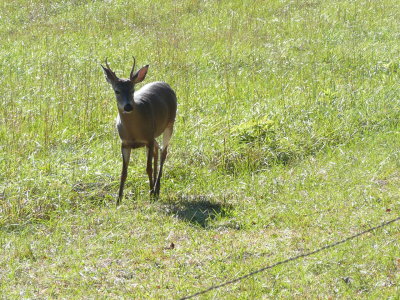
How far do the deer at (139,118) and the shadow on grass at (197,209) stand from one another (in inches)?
12.2

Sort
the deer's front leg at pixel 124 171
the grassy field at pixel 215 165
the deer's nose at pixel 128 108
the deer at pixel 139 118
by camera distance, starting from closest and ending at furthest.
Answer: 1. the grassy field at pixel 215 165
2. the deer's nose at pixel 128 108
3. the deer at pixel 139 118
4. the deer's front leg at pixel 124 171

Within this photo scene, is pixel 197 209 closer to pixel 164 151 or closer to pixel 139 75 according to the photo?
pixel 164 151

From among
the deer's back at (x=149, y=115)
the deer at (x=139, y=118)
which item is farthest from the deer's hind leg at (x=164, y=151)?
the deer's back at (x=149, y=115)

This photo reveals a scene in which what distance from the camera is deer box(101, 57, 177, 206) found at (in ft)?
26.1

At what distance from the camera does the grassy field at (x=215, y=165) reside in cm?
621

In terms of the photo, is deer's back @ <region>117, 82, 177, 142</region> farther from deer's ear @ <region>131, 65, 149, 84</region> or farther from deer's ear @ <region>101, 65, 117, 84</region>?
deer's ear @ <region>101, 65, 117, 84</region>

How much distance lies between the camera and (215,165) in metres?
9.11

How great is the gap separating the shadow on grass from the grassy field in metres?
0.03

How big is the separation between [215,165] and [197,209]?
1.29m

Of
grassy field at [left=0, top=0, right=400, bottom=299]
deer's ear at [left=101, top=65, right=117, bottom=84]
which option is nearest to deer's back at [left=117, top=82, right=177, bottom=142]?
deer's ear at [left=101, top=65, right=117, bottom=84]

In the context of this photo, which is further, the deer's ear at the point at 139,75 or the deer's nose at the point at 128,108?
the deer's ear at the point at 139,75

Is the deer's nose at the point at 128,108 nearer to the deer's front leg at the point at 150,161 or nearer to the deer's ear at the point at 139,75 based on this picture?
the deer's ear at the point at 139,75

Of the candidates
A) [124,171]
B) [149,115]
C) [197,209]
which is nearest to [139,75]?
[149,115]

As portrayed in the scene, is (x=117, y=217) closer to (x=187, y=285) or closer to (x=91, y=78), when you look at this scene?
(x=187, y=285)
